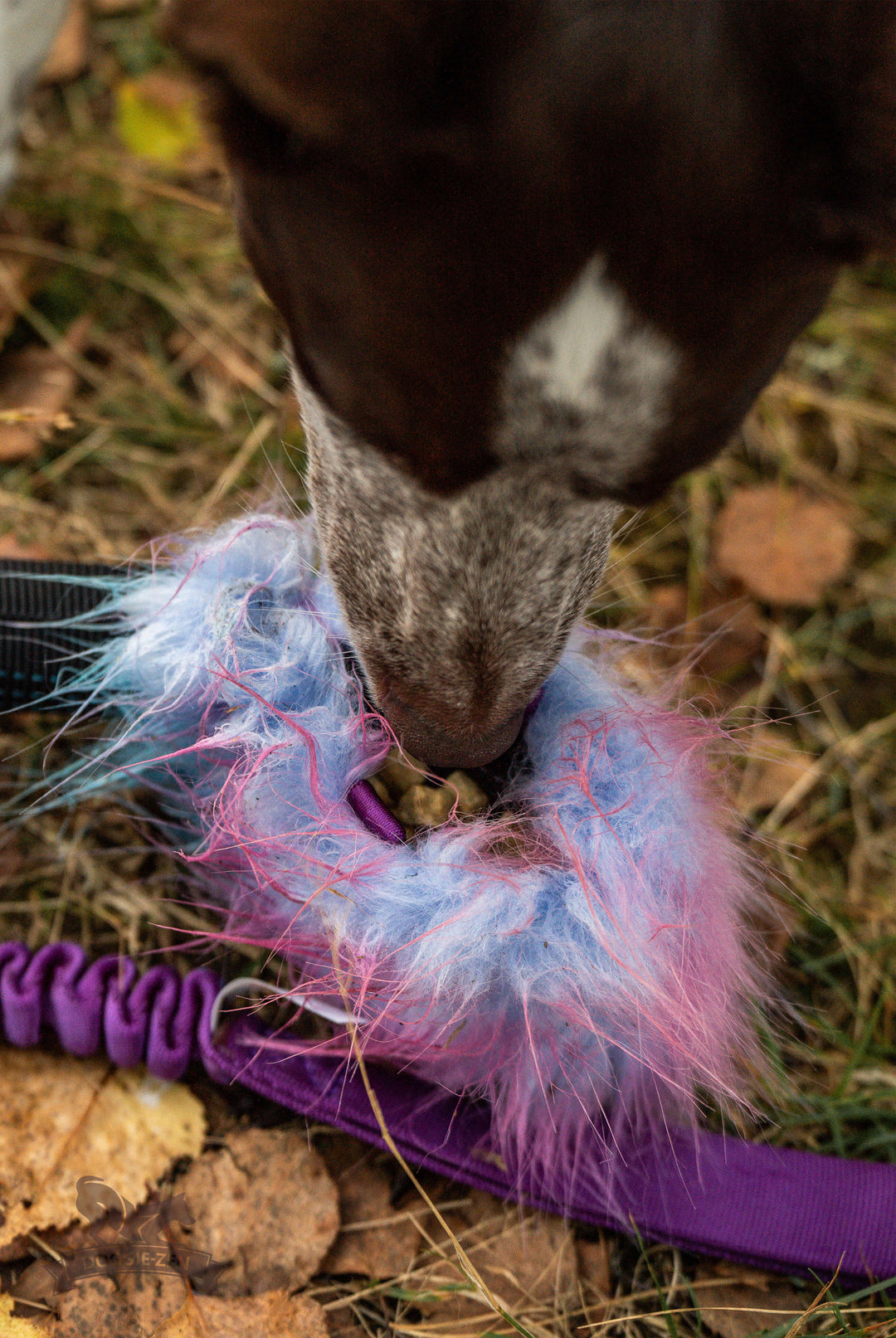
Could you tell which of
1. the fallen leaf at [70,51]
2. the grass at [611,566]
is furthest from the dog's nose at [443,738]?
the fallen leaf at [70,51]

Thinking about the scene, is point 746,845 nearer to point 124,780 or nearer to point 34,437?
point 124,780

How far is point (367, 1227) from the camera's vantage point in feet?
5.29

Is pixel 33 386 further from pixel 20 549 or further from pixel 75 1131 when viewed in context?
pixel 75 1131

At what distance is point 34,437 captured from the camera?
229cm

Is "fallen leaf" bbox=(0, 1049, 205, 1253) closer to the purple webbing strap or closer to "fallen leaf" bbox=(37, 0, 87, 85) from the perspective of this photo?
the purple webbing strap

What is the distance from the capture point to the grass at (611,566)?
5.87 feet

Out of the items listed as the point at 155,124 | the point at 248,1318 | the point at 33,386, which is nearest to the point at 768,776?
the point at 248,1318

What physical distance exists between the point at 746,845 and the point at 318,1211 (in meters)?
0.88

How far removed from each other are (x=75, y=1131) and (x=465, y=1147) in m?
0.59

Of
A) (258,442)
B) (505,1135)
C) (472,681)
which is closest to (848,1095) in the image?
(505,1135)

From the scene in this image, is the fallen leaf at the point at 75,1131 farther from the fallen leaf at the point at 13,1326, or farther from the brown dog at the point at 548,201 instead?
the brown dog at the point at 548,201

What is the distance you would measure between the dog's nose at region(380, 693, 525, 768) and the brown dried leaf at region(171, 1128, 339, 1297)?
26.7 inches

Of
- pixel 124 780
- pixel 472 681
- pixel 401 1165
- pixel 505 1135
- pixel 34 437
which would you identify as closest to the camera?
pixel 472 681

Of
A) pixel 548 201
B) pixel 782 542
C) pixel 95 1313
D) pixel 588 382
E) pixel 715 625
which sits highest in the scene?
pixel 548 201
